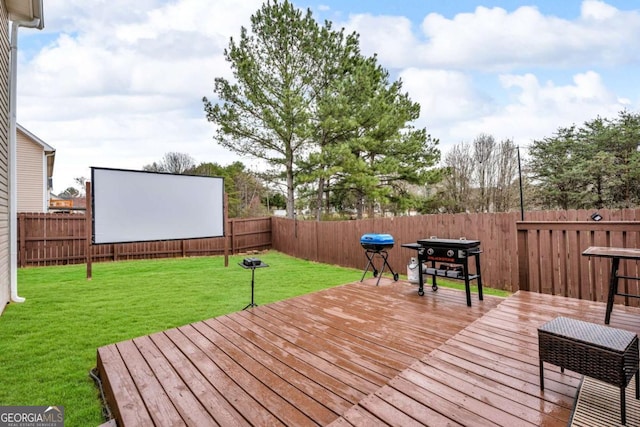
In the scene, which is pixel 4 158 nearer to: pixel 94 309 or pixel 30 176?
pixel 94 309

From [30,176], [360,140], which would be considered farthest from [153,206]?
[30,176]

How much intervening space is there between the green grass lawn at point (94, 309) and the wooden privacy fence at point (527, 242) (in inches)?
24.7

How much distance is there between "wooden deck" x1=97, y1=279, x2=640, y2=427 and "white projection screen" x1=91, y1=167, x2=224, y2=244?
116 inches

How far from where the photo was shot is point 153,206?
527cm

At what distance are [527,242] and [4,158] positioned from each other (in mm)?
7402

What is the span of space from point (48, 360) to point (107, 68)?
26.7 ft

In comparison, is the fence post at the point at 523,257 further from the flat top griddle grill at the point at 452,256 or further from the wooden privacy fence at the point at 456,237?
the flat top griddle grill at the point at 452,256

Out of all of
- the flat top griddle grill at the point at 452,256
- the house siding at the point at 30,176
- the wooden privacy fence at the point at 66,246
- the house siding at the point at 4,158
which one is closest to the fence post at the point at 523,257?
the flat top griddle grill at the point at 452,256

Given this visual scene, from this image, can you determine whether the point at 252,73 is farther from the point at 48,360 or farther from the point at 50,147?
the point at 48,360

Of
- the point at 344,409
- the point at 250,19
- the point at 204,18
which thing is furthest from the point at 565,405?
the point at 250,19

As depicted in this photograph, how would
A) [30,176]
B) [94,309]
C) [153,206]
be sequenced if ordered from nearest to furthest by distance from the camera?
[94,309], [153,206], [30,176]

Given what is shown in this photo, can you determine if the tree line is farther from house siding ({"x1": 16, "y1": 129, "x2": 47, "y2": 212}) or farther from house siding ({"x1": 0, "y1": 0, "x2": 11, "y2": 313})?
house siding ({"x1": 0, "y1": 0, "x2": 11, "y2": 313})

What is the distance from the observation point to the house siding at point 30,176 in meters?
10.7

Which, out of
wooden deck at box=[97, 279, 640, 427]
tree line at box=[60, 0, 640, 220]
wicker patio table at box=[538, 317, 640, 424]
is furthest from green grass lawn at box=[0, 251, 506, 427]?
tree line at box=[60, 0, 640, 220]
